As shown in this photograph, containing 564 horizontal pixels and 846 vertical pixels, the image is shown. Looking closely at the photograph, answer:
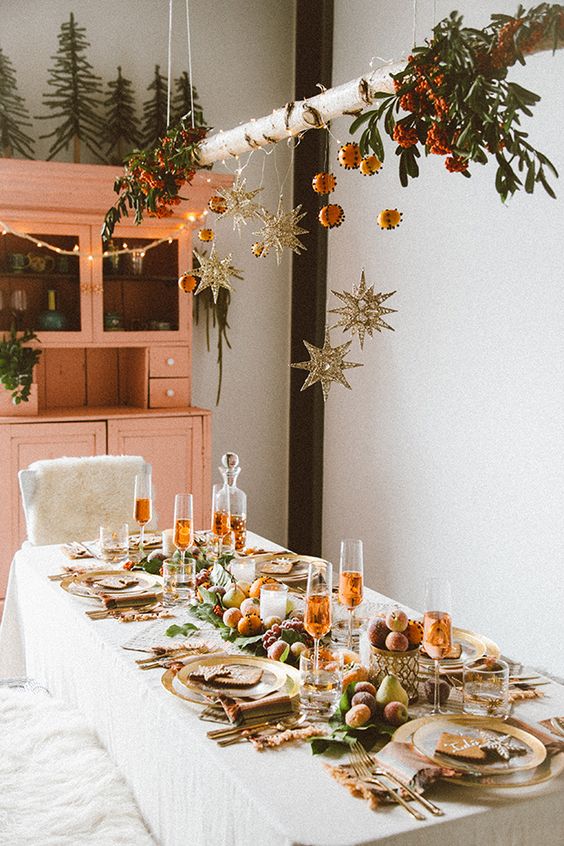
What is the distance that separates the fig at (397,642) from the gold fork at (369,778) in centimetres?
22

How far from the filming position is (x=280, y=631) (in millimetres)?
2100

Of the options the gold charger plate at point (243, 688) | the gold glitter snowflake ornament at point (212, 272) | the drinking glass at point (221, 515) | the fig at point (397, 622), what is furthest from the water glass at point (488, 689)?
the gold glitter snowflake ornament at point (212, 272)

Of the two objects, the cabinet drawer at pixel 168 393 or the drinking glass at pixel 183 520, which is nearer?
the drinking glass at pixel 183 520

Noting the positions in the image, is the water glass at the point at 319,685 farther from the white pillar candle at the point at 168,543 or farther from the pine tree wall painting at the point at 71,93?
the pine tree wall painting at the point at 71,93

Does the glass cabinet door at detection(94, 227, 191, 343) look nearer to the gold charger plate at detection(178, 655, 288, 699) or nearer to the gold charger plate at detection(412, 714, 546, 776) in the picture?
the gold charger plate at detection(178, 655, 288, 699)

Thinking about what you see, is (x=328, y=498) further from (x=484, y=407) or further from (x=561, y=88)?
(x=561, y=88)

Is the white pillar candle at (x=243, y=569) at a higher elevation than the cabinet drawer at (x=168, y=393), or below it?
below

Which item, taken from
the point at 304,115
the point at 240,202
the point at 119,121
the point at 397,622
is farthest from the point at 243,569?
the point at 119,121

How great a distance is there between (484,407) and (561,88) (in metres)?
1.27

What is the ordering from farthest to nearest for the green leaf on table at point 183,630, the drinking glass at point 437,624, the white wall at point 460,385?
1. the white wall at point 460,385
2. the green leaf on table at point 183,630
3. the drinking glass at point 437,624

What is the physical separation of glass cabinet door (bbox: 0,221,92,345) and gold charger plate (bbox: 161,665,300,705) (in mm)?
2829

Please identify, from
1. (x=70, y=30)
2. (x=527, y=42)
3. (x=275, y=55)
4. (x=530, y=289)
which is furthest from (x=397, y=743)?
(x=275, y=55)

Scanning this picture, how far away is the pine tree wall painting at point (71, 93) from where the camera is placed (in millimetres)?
4574

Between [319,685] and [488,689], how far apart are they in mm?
320
